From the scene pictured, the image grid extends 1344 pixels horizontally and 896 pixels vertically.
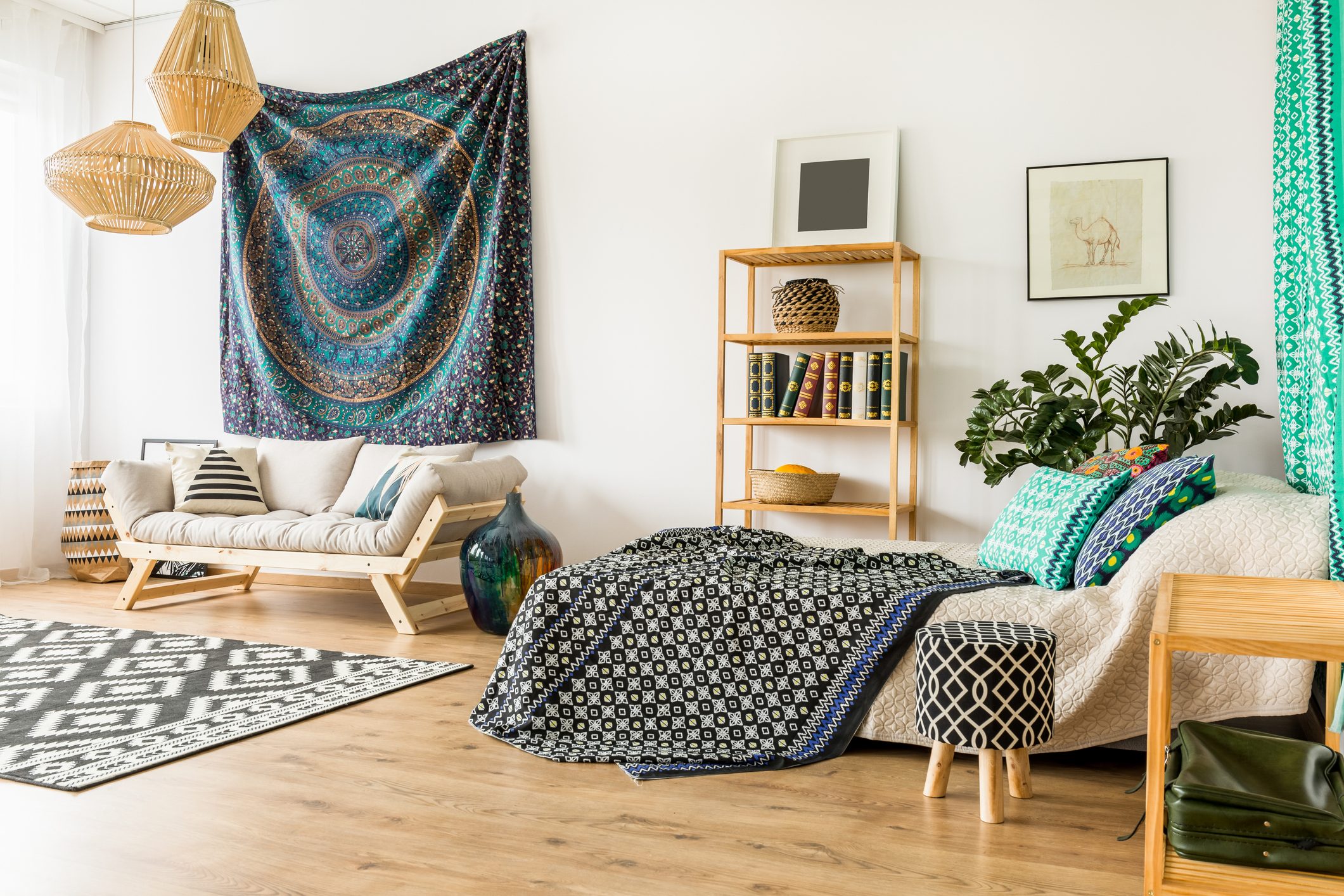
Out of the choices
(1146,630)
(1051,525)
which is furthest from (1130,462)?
(1146,630)

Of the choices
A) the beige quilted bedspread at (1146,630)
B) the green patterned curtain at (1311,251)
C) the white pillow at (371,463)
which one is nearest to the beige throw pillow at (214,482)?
the white pillow at (371,463)

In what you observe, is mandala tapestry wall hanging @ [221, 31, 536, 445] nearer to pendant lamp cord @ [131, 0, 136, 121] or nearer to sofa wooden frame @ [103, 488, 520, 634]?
pendant lamp cord @ [131, 0, 136, 121]

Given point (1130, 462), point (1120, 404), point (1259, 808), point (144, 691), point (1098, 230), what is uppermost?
point (1098, 230)

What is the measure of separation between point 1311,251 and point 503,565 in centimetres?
279

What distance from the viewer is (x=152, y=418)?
18.4 ft

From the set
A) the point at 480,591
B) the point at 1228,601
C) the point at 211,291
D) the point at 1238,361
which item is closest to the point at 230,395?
the point at 211,291

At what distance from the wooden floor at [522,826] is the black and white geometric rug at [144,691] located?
4.4 inches

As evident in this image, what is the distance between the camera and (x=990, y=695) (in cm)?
213

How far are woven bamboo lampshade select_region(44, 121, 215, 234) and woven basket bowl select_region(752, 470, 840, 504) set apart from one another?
226cm

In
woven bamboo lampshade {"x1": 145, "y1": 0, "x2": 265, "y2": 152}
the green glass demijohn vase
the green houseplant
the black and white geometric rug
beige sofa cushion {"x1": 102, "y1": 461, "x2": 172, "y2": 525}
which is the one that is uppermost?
woven bamboo lampshade {"x1": 145, "y1": 0, "x2": 265, "y2": 152}

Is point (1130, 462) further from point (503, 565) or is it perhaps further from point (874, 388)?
point (503, 565)

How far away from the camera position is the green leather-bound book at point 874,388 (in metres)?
3.93

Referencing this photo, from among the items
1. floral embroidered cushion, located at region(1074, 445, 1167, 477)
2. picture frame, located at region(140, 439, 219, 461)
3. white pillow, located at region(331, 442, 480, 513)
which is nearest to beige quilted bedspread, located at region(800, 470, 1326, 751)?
floral embroidered cushion, located at region(1074, 445, 1167, 477)

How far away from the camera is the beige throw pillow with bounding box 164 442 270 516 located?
4.54 metres
